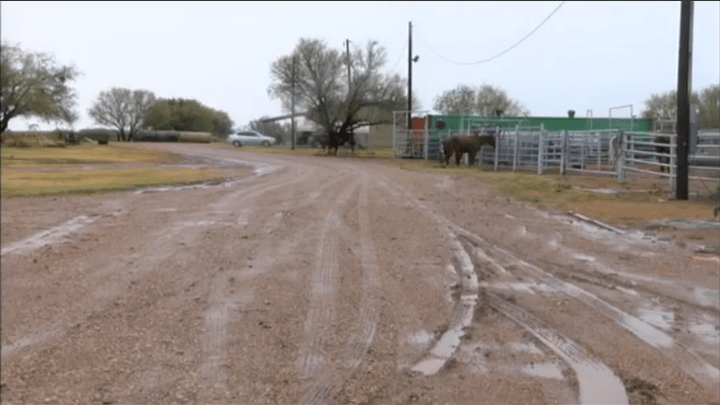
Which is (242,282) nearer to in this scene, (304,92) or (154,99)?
(154,99)

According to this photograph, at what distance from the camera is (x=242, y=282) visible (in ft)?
26.8

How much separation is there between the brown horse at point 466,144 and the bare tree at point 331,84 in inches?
565

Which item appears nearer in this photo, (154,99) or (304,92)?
(154,99)

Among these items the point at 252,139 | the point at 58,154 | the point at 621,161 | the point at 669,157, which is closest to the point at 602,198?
the point at 669,157

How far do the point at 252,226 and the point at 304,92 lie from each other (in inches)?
1479

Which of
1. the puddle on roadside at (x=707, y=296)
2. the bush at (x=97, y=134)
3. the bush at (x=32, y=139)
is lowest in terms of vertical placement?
the puddle on roadside at (x=707, y=296)

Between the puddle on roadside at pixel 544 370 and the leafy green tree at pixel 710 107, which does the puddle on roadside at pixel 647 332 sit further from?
the leafy green tree at pixel 710 107

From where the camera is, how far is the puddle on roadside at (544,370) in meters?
5.44

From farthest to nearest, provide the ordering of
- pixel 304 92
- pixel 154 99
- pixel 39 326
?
1. pixel 304 92
2. pixel 154 99
3. pixel 39 326

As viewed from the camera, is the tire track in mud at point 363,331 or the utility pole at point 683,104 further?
the utility pole at point 683,104

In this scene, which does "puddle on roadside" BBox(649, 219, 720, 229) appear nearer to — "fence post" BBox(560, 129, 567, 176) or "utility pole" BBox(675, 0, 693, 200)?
"utility pole" BBox(675, 0, 693, 200)

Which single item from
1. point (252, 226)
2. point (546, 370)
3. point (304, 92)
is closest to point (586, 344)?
point (546, 370)

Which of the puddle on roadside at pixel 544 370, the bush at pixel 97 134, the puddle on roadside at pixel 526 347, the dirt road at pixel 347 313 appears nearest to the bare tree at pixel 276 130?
the dirt road at pixel 347 313

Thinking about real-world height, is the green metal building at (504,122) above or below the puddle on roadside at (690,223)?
above
